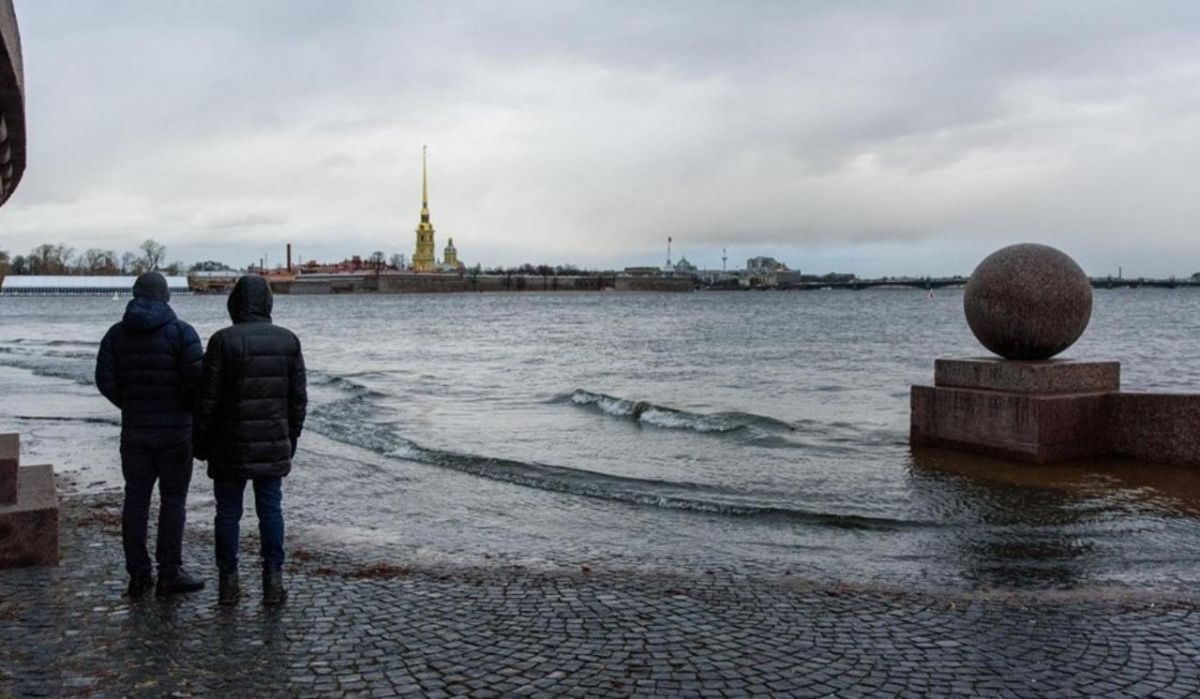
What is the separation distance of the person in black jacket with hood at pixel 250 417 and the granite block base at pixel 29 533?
1.56m

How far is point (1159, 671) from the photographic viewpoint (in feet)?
16.5

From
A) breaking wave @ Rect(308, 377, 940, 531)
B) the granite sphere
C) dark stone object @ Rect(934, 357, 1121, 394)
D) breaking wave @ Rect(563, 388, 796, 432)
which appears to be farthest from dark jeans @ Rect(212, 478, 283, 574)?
breaking wave @ Rect(563, 388, 796, 432)

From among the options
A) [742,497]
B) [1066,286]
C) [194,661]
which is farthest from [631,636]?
[1066,286]

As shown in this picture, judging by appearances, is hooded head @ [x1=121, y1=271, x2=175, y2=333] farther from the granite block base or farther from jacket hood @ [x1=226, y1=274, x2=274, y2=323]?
the granite block base

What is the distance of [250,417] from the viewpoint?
612cm

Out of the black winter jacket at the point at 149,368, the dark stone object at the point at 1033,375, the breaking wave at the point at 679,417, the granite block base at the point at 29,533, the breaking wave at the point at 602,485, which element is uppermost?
the black winter jacket at the point at 149,368

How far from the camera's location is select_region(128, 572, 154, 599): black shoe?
6.24m

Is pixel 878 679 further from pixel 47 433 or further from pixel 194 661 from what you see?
pixel 47 433

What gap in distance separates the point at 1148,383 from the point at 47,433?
26833 millimetres

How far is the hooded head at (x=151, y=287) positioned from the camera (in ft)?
20.2

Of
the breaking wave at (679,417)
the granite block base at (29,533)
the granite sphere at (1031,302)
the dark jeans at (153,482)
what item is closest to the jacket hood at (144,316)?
the dark jeans at (153,482)

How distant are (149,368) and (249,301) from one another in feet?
2.39

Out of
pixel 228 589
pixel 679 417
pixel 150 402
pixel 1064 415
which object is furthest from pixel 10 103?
pixel 679 417

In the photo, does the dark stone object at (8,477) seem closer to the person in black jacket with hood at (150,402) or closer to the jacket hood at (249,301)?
the person in black jacket with hood at (150,402)
